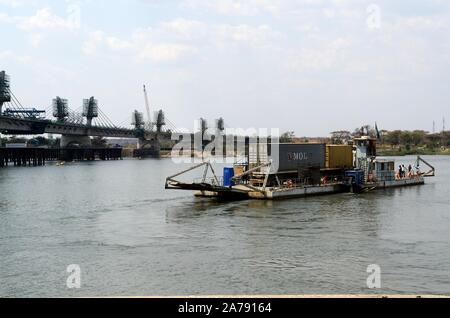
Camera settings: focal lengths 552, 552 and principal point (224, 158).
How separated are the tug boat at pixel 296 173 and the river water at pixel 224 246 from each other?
2.16 meters

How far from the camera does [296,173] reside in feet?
208

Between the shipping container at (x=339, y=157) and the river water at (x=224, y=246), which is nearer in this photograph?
the river water at (x=224, y=246)

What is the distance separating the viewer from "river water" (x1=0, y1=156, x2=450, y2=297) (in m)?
24.2

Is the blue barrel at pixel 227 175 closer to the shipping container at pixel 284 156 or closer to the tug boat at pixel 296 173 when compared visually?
the tug boat at pixel 296 173

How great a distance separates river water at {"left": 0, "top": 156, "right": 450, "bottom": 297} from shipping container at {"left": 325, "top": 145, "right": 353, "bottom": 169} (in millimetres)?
10678

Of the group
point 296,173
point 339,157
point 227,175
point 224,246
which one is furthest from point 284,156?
point 224,246

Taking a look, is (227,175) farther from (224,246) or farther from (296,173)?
(224,246)

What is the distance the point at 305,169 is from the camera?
6341 cm

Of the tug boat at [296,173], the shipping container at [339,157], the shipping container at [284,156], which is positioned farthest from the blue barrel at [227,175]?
the shipping container at [339,157]

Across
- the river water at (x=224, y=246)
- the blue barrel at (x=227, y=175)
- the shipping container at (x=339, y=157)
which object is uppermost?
the shipping container at (x=339, y=157)

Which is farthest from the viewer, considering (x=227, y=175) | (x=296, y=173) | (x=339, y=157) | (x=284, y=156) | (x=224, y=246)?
(x=339, y=157)

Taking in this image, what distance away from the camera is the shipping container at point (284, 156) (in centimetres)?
6016

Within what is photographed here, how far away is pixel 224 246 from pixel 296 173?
31761 mm
